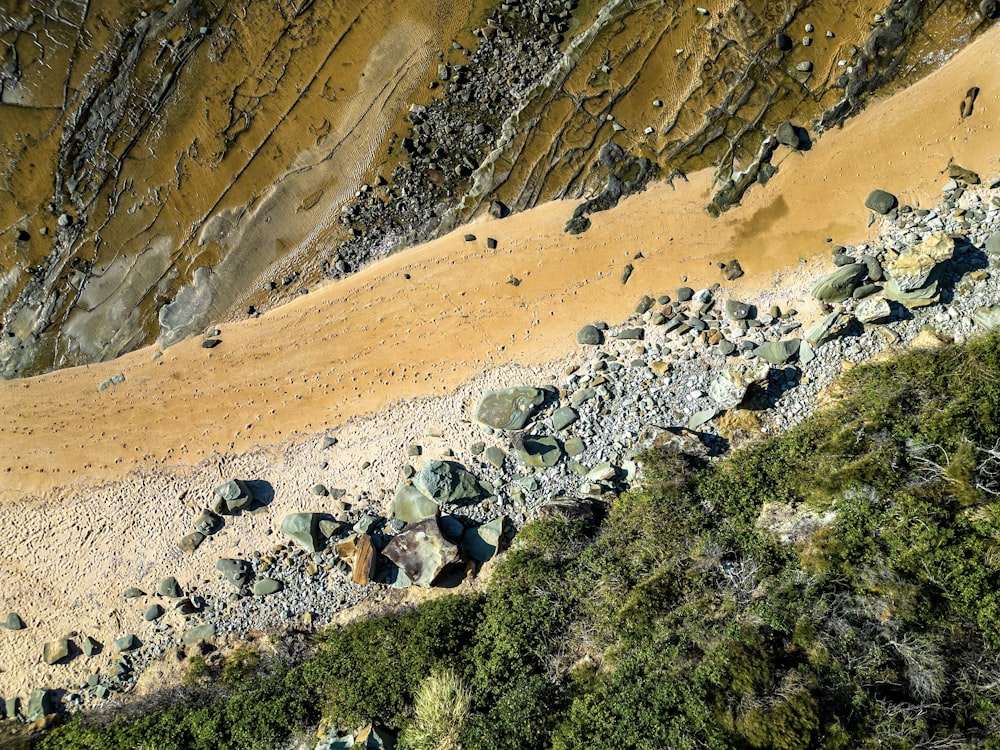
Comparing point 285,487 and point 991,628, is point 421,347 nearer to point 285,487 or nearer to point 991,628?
point 285,487

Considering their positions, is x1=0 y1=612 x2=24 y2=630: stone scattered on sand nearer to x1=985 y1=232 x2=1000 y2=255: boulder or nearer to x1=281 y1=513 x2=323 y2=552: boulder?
x1=281 y1=513 x2=323 y2=552: boulder

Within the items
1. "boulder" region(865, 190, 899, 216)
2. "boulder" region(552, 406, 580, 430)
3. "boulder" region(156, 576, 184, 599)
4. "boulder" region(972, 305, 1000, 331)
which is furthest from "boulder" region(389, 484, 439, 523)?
"boulder" region(972, 305, 1000, 331)

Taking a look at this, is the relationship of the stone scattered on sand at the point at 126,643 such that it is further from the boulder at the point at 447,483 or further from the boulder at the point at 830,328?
the boulder at the point at 830,328

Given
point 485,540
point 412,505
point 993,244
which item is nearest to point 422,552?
point 412,505

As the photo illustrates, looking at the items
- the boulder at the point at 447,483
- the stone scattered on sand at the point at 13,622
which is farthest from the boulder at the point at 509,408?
the stone scattered on sand at the point at 13,622

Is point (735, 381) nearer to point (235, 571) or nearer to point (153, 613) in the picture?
point (235, 571)

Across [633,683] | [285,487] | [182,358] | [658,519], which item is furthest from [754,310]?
[182,358]
